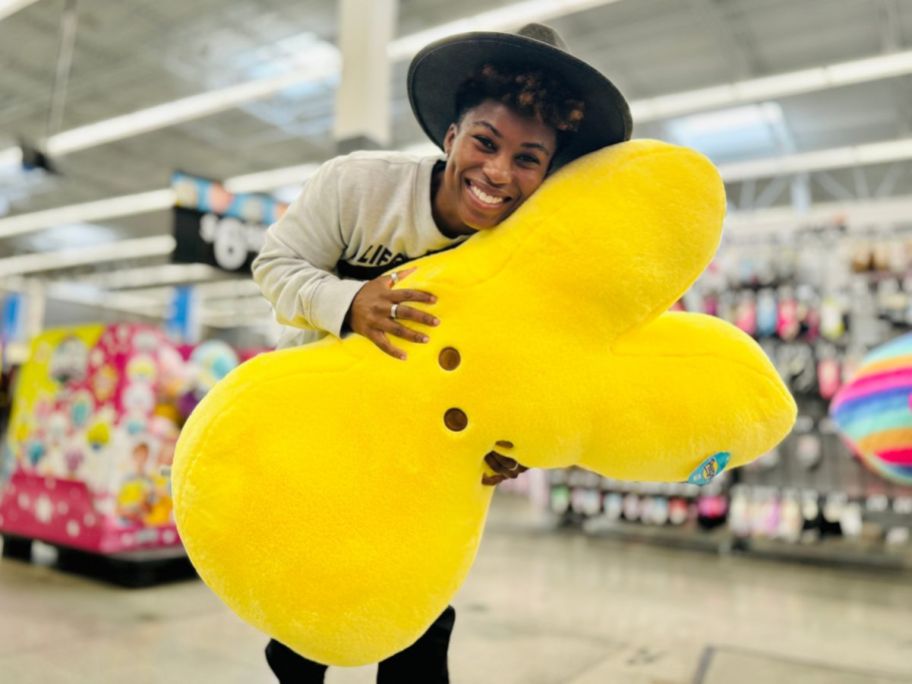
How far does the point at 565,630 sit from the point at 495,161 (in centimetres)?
253

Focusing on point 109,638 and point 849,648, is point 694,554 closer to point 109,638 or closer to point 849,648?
point 849,648

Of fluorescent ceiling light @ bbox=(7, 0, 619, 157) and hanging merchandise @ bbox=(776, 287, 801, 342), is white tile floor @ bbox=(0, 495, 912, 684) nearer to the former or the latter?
hanging merchandise @ bbox=(776, 287, 801, 342)

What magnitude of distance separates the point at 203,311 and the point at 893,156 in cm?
1977

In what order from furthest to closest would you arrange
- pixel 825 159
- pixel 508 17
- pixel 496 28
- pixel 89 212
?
pixel 89 212
pixel 825 159
pixel 496 28
pixel 508 17

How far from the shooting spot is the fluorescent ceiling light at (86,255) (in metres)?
15.0

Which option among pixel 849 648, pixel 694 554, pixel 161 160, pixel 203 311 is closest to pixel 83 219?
pixel 161 160

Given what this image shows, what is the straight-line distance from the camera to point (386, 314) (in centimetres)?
101

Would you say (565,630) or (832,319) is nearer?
(565,630)

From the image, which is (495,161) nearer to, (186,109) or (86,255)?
(186,109)

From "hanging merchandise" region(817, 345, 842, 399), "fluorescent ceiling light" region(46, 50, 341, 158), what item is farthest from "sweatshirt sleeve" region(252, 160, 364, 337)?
"fluorescent ceiling light" region(46, 50, 341, 158)

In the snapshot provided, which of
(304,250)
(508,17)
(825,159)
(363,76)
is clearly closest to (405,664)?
(304,250)

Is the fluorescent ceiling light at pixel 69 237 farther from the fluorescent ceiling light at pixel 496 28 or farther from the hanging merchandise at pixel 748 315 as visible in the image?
the hanging merchandise at pixel 748 315

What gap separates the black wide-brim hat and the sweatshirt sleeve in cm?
20

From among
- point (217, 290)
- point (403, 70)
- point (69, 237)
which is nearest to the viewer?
point (403, 70)
